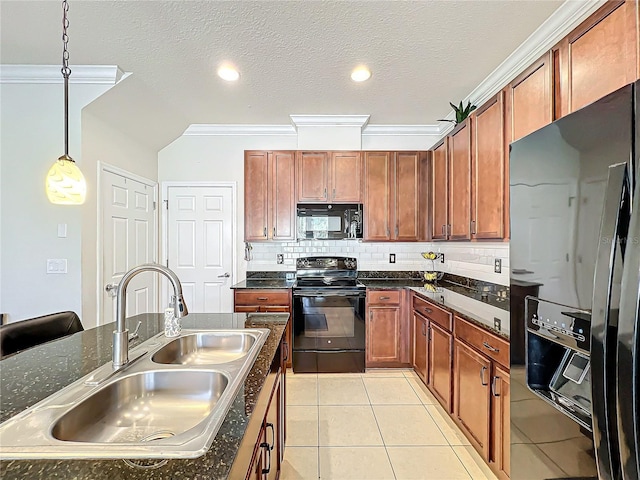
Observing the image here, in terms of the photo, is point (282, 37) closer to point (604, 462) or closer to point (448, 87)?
point (448, 87)

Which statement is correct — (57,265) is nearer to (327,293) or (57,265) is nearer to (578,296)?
(327,293)

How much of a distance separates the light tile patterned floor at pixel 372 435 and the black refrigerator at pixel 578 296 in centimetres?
75

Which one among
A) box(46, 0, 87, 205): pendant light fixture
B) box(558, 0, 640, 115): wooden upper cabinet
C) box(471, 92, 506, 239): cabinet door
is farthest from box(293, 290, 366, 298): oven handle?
box(558, 0, 640, 115): wooden upper cabinet

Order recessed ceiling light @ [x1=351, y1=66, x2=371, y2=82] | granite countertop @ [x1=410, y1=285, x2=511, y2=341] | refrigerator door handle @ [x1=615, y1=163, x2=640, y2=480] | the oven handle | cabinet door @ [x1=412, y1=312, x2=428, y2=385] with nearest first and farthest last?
refrigerator door handle @ [x1=615, y1=163, x2=640, y2=480] < granite countertop @ [x1=410, y1=285, x2=511, y2=341] < recessed ceiling light @ [x1=351, y1=66, x2=371, y2=82] < cabinet door @ [x1=412, y1=312, x2=428, y2=385] < the oven handle

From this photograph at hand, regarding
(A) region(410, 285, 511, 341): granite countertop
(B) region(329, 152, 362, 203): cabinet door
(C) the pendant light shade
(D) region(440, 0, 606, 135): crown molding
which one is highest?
(D) region(440, 0, 606, 135): crown molding

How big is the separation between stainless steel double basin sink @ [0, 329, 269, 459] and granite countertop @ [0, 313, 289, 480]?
2 cm

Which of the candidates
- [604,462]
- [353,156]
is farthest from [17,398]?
[353,156]

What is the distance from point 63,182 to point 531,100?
2508 mm

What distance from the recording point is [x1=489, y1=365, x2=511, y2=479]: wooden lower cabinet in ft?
5.35

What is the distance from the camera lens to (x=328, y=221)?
11.5 ft

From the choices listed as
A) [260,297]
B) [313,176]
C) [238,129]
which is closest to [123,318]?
[260,297]

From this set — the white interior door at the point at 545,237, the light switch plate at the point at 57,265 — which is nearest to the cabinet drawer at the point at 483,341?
the white interior door at the point at 545,237

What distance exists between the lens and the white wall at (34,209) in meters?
2.62

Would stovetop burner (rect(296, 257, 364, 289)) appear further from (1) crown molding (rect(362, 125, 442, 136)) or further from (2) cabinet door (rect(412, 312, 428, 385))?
(1) crown molding (rect(362, 125, 442, 136))
